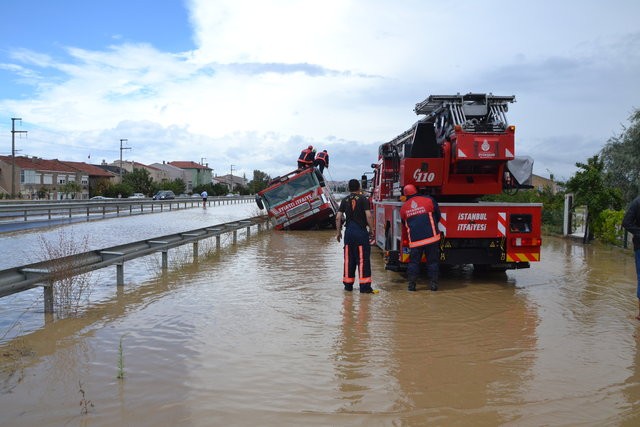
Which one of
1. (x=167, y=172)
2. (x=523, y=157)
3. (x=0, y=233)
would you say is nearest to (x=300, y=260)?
(x=523, y=157)

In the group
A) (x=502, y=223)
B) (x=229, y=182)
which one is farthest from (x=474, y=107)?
(x=229, y=182)

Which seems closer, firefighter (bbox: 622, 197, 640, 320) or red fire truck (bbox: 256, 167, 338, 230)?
firefighter (bbox: 622, 197, 640, 320)

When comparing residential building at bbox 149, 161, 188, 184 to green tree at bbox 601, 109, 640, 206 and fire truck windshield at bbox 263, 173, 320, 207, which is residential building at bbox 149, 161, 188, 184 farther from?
green tree at bbox 601, 109, 640, 206

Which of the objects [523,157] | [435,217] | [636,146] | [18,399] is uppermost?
[636,146]

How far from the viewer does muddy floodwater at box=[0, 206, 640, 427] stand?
417 centimetres

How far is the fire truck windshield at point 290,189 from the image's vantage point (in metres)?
21.7

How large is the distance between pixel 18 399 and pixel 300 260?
29.3ft

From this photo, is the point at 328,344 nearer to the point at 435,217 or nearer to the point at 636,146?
the point at 435,217

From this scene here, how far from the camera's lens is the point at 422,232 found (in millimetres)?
8953

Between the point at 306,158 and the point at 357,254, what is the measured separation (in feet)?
44.1

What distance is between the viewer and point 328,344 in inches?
231

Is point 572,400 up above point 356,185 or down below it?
below

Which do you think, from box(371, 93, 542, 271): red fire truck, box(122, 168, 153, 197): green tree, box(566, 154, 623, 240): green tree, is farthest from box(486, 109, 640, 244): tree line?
box(122, 168, 153, 197): green tree

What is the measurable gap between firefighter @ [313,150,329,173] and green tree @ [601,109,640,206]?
411 inches
